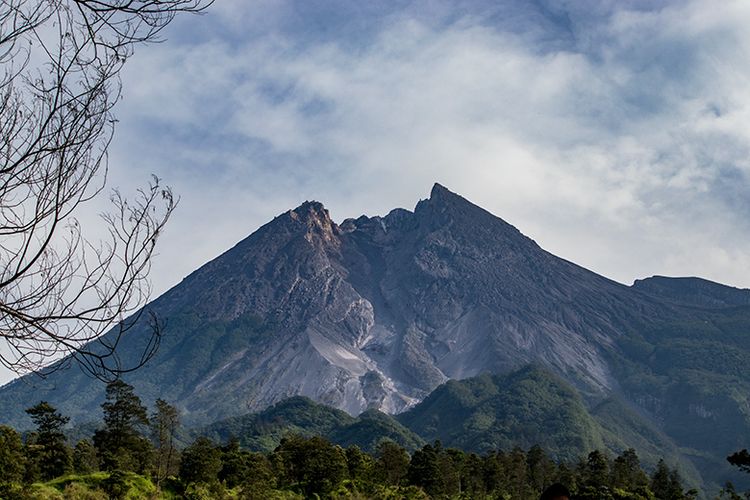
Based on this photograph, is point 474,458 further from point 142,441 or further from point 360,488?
point 142,441

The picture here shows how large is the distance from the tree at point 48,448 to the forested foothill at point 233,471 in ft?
0.16

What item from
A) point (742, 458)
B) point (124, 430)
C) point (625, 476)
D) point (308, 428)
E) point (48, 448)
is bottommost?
point (625, 476)

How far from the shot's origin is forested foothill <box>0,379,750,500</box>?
30.1 m

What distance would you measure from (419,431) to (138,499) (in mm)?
142546

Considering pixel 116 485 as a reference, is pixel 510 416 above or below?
below

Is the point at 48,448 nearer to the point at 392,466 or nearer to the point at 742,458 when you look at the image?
the point at 392,466

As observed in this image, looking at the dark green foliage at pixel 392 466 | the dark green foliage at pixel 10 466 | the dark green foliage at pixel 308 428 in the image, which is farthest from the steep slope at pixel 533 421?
the dark green foliage at pixel 10 466

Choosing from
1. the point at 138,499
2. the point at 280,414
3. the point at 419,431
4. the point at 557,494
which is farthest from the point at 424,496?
the point at 419,431

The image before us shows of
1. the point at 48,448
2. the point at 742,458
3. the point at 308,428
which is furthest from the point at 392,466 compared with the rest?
the point at 308,428

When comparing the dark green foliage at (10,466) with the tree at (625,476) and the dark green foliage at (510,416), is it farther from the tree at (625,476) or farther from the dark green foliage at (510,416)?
the dark green foliage at (510,416)

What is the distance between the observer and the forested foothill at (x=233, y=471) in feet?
98.8

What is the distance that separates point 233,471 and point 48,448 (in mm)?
9132

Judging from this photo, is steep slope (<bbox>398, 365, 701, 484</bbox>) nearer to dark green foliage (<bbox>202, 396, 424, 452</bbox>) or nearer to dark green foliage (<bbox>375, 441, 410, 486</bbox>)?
dark green foliage (<bbox>202, 396, 424, 452</bbox>)

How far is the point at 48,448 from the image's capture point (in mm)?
36594
